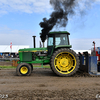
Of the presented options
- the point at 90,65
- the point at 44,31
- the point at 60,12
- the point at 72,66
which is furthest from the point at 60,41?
the point at 60,12

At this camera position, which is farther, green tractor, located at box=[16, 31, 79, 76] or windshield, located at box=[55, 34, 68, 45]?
windshield, located at box=[55, 34, 68, 45]

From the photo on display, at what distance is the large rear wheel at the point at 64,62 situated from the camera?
6781 mm

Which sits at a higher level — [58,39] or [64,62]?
[58,39]

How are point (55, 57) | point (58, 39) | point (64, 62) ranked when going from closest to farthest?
point (55, 57) < point (64, 62) < point (58, 39)

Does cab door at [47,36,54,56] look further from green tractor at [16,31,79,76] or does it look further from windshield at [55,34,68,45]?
windshield at [55,34,68,45]

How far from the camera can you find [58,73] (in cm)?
677

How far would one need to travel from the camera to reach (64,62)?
6980mm

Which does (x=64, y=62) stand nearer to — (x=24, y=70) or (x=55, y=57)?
(x=55, y=57)

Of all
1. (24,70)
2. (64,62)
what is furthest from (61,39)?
(24,70)

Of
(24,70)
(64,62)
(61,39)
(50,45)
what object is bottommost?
(24,70)

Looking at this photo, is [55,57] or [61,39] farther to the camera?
[61,39]

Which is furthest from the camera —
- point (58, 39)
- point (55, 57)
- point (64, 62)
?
point (58, 39)

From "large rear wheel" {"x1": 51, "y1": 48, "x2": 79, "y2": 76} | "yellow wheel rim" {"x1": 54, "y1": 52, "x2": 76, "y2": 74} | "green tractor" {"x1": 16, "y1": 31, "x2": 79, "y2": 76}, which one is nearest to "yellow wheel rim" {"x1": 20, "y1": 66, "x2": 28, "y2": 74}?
"green tractor" {"x1": 16, "y1": 31, "x2": 79, "y2": 76}

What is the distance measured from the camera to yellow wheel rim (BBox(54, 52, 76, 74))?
6922mm
